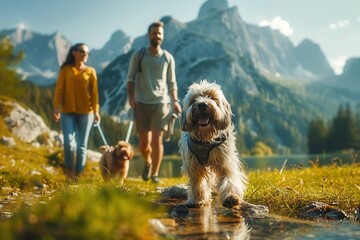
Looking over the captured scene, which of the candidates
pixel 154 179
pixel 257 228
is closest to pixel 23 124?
pixel 154 179

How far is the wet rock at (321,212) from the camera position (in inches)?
213

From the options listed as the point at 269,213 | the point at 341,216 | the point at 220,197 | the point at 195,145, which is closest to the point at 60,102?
the point at 195,145

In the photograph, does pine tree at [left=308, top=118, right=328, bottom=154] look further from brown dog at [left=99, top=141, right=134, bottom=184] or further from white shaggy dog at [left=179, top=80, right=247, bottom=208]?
white shaggy dog at [left=179, top=80, right=247, bottom=208]

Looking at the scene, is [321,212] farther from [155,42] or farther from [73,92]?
[155,42]

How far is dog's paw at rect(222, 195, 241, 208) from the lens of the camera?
6066mm

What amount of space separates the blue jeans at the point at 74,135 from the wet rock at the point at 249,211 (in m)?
6.95

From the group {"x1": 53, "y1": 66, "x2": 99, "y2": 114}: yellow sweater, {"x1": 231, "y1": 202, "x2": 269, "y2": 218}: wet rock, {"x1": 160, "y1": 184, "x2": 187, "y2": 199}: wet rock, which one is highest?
{"x1": 53, "y1": 66, "x2": 99, "y2": 114}: yellow sweater

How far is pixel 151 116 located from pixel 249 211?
7957 mm

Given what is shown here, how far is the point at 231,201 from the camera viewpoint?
6078 mm

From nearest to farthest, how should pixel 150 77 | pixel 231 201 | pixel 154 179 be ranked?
pixel 231 201
pixel 150 77
pixel 154 179

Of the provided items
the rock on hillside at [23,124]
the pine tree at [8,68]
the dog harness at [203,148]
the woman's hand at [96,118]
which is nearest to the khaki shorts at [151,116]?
the woman's hand at [96,118]

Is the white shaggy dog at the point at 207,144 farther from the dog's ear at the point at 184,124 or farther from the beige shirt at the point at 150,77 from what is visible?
the beige shirt at the point at 150,77

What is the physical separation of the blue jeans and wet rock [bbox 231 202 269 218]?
6948 millimetres

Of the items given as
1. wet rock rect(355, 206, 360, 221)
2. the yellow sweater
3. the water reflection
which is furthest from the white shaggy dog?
the yellow sweater
